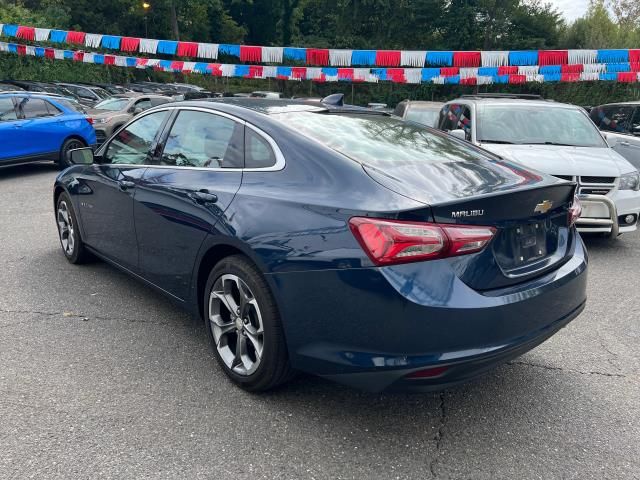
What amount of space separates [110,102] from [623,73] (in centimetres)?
1560

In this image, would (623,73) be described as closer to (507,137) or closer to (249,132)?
(507,137)

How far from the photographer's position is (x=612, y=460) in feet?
8.11

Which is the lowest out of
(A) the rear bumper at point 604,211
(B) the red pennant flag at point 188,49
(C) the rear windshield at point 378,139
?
(A) the rear bumper at point 604,211

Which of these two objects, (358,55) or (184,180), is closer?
(184,180)

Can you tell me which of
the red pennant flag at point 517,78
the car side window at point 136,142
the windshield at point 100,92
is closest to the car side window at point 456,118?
the car side window at point 136,142

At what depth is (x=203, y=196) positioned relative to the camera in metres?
3.09

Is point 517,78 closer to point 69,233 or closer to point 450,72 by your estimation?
point 450,72

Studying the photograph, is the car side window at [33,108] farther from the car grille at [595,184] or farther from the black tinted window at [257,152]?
the car grille at [595,184]

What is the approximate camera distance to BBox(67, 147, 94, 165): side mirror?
4461 mm

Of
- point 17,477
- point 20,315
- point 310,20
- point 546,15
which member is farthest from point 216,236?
point 310,20

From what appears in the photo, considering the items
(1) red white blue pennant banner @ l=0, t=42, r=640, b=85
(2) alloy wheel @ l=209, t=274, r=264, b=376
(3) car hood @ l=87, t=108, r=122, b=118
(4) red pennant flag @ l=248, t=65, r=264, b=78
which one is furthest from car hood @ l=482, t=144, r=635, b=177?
(4) red pennant flag @ l=248, t=65, r=264, b=78

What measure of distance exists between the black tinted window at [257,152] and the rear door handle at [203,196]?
25 cm

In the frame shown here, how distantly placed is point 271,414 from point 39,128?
31.0ft

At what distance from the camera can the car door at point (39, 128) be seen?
9.95 m
